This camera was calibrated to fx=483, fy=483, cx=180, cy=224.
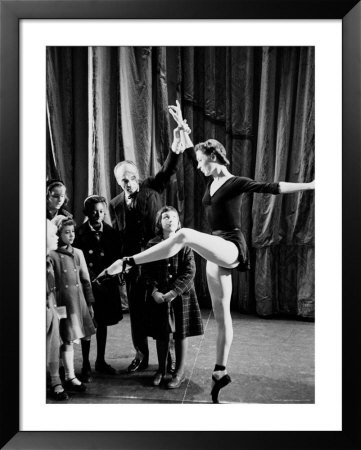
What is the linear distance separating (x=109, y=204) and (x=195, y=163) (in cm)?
27

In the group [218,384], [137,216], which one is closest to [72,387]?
[218,384]

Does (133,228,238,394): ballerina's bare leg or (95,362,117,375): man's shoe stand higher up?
(133,228,238,394): ballerina's bare leg

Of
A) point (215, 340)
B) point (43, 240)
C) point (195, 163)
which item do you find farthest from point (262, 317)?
point (43, 240)

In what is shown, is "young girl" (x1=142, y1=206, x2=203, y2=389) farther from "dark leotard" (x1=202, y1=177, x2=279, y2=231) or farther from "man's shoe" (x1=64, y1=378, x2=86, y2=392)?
"man's shoe" (x1=64, y1=378, x2=86, y2=392)

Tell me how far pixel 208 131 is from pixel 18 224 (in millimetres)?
567

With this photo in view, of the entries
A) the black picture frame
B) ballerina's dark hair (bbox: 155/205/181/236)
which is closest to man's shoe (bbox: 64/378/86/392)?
the black picture frame

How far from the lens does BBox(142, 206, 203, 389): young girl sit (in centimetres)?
134

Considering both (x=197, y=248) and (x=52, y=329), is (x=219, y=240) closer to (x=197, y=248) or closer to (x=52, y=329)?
(x=197, y=248)

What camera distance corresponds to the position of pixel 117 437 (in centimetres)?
123

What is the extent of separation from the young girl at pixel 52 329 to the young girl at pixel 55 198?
3 cm

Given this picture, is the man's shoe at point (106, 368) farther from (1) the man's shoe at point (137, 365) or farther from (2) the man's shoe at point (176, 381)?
(2) the man's shoe at point (176, 381)

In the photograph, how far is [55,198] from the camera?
52.2 inches

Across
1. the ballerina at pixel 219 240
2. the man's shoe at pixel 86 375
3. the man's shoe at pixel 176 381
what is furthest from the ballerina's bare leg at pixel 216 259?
the man's shoe at pixel 86 375

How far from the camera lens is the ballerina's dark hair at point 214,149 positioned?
52.8 inches
